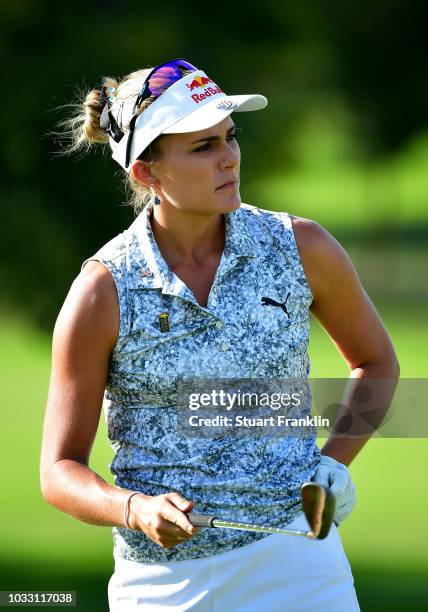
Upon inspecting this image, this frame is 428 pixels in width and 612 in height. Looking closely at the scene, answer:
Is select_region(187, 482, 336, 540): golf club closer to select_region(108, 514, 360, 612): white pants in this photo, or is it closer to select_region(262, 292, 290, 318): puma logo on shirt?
select_region(108, 514, 360, 612): white pants

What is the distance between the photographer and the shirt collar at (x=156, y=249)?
3.12m

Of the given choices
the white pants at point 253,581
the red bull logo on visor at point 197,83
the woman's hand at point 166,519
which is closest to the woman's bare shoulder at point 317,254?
the red bull logo on visor at point 197,83

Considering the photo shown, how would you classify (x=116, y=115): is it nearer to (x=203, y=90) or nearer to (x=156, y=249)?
(x=203, y=90)

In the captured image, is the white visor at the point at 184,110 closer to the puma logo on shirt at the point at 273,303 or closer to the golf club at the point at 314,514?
the puma logo on shirt at the point at 273,303

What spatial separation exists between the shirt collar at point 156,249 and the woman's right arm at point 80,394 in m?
0.08

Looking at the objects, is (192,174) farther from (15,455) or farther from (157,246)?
(15,455)

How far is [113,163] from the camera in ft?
31.4

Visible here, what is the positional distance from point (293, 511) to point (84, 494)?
49 centimetres

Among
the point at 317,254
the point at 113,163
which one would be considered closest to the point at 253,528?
the point at 317,254

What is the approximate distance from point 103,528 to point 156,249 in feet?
15.4

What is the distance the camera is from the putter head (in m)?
2.69

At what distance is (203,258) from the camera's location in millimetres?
3275

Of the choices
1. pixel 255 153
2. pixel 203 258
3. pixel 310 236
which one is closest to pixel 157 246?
pixel 203 258

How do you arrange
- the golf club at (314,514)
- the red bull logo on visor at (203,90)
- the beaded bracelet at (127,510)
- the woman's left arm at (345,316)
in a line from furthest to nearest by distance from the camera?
the red bull logo on visor at (203,90) < the woman's left arm at (345,316) < the beaded bracelet at (127,510) < the golf club at (314,514)
